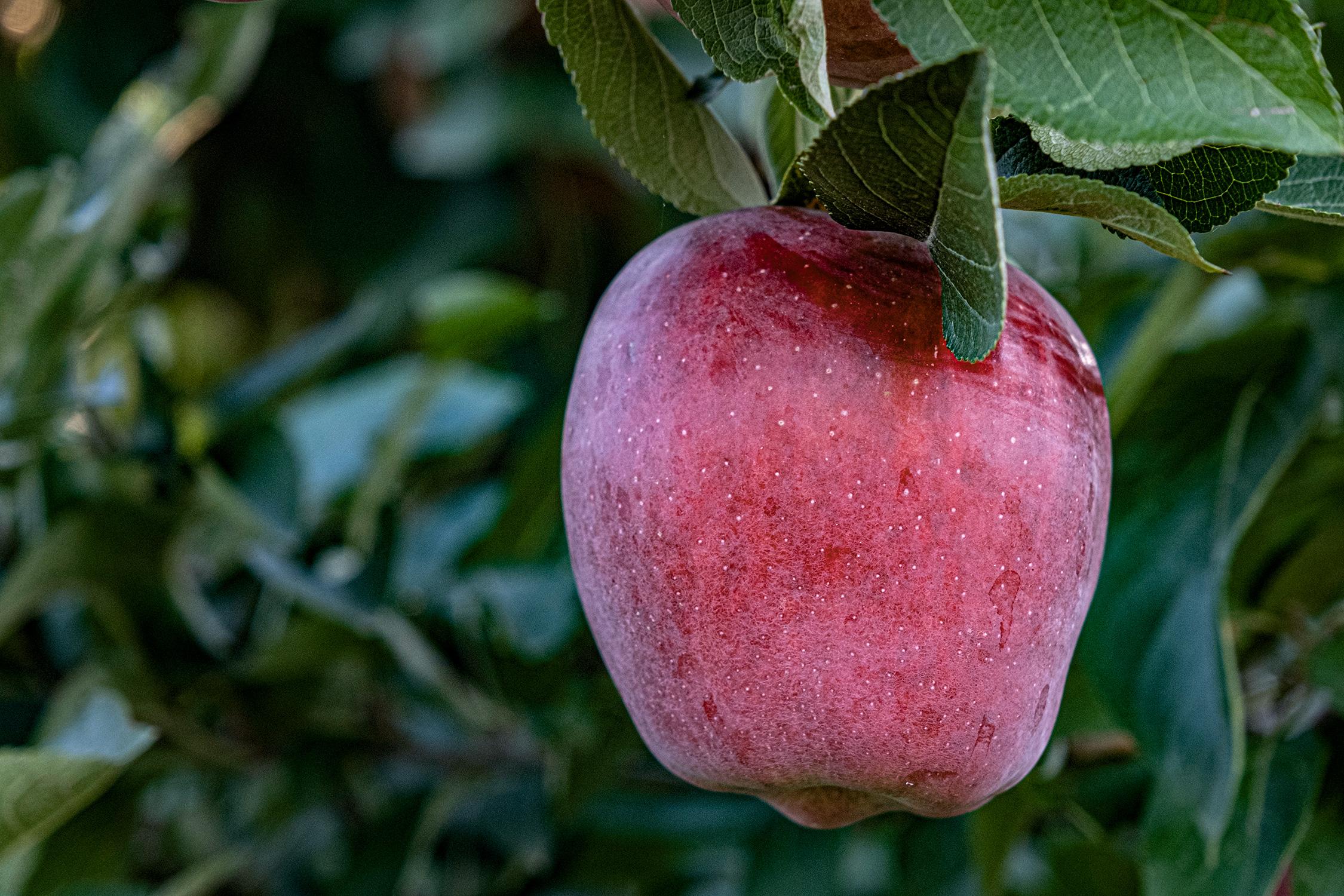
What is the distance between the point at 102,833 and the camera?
70 cm

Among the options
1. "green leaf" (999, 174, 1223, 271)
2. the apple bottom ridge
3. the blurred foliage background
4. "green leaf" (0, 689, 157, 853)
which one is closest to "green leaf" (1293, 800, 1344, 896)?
the blurred foliage background

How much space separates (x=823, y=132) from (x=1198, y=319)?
0.70 metres

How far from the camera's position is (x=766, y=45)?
295 millimetres

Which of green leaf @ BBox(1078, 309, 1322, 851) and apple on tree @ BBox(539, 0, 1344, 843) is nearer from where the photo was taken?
apple on tree @ BBox(539, 0, 1344, 843)

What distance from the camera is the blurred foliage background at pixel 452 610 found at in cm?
56

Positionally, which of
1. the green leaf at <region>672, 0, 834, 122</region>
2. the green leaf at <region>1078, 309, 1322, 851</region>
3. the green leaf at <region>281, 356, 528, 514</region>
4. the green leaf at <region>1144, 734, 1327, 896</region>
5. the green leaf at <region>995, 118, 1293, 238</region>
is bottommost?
the green leaf at <region>1144, 734, 1327, 896</region>

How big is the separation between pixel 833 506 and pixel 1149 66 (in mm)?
121

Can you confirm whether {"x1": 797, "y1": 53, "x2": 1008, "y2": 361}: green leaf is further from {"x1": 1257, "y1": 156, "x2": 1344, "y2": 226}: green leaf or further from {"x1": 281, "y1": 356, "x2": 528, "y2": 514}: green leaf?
{"x1": 281, "y1": 356, "x2": 528, "y2": 514}: green leaf

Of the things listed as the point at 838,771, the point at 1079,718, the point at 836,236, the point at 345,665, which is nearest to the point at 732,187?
the point at 836,236

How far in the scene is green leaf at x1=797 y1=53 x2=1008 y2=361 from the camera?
0.24m

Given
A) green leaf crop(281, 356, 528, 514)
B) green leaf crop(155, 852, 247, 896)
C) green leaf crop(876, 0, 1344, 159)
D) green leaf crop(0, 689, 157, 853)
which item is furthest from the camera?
green leaf crop(281, 356, 528, 514)

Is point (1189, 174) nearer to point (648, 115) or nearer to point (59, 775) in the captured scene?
point (648, 115)

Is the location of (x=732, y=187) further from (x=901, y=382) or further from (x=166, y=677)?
(x=166, y=677)

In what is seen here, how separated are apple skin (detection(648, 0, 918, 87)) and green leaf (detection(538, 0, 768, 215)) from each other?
0.02 m
